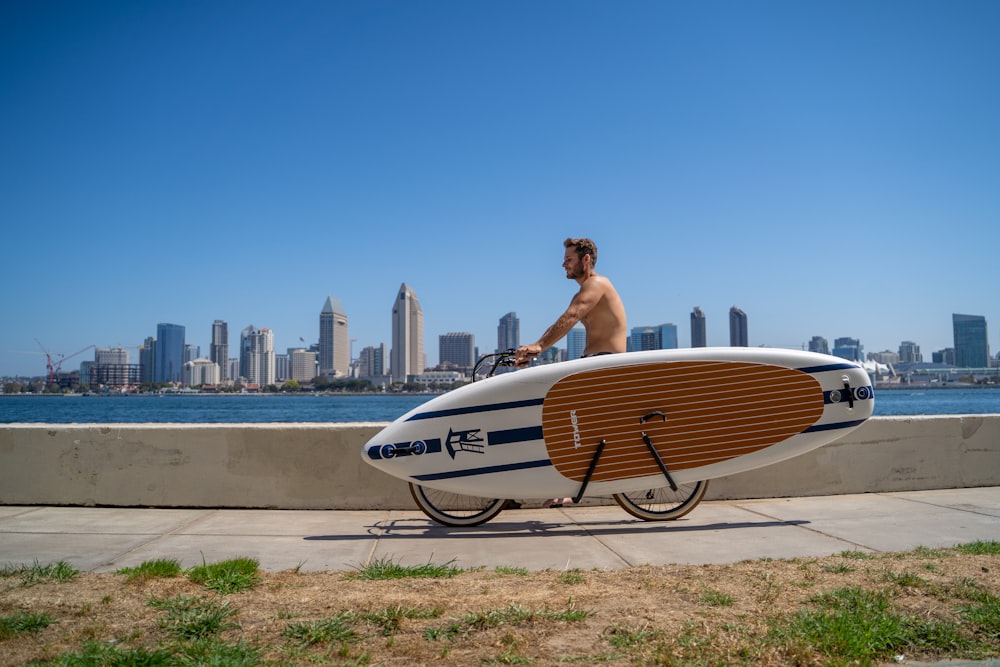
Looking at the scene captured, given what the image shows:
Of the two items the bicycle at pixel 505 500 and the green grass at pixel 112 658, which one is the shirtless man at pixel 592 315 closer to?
the bicycle at pixel 505 500

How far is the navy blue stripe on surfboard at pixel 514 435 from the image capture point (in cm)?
492

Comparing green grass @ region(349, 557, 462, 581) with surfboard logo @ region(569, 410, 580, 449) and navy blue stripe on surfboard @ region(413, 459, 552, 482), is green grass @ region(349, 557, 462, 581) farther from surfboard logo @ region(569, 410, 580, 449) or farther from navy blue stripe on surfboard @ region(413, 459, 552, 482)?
surfboard logo @ region(569, 410, 580, 449)

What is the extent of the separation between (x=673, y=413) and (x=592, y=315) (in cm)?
94

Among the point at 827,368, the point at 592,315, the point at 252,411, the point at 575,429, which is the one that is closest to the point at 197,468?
the point at 575,429

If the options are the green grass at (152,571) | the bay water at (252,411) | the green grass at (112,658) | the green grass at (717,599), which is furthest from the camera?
the bay water at (252,411)

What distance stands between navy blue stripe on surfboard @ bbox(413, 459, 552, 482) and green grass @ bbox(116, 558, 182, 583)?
1.73 m

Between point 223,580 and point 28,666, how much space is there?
1.09m

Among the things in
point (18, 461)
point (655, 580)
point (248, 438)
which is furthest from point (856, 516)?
point (18, 461)

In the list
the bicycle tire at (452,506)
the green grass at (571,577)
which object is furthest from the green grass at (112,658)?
the bicycle tire at (452,506)

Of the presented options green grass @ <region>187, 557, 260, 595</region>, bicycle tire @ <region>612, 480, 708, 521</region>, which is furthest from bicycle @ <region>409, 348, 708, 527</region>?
green grass @ <region>187, 557, 260, 595</region>

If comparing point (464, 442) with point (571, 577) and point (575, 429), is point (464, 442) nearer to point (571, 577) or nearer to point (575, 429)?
point (575, 429)

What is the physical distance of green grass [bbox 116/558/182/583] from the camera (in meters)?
3.41

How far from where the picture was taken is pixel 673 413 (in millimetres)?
5020

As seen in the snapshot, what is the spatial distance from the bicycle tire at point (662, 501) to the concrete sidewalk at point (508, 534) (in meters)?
0.08
